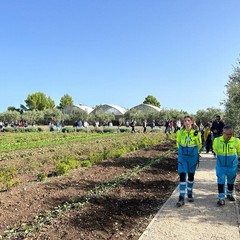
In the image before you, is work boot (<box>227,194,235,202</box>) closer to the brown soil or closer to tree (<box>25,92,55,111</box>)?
the brown soil

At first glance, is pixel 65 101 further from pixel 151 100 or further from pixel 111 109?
pixel 151 100

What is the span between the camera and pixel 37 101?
99688mm

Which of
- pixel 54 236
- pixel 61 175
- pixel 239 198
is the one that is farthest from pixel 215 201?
pixel 61 175

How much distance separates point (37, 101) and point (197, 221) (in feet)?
323

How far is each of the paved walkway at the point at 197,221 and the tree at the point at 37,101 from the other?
9529cm

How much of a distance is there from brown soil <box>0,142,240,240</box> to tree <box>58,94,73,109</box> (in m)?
102

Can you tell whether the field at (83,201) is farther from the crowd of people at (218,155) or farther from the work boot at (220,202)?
the work boot at (220,202)

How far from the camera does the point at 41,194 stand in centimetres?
695

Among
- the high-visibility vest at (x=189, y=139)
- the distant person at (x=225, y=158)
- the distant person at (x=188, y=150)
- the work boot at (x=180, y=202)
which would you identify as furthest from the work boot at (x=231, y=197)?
the high-visibility vest at (x=189, y=139)

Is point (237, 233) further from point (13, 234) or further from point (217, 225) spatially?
point (13, 234)

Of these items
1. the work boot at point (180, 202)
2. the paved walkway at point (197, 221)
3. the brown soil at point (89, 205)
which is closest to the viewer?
the paved walkway at point (197, 221)

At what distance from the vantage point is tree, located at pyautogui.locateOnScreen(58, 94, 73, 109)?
10938 cm

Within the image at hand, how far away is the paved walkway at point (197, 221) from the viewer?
4781 mm

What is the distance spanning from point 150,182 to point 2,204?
12.6ft
